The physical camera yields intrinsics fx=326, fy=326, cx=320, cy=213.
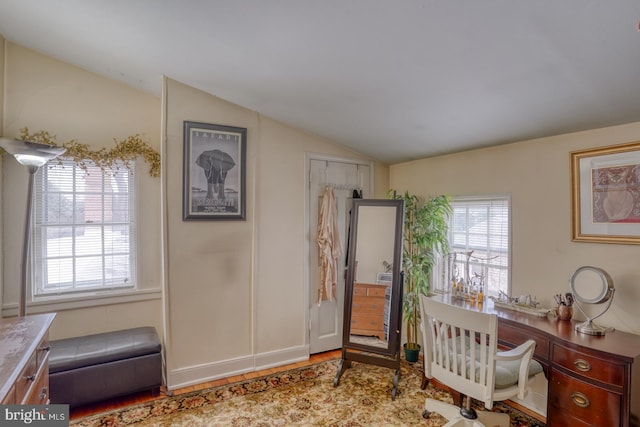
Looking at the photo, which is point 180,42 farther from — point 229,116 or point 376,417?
point 376,417

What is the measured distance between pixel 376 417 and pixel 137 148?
3155mm

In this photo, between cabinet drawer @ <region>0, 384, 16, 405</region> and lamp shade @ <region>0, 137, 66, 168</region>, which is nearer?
cabinet drawer @ <region>0, 384, 16, 405</region>

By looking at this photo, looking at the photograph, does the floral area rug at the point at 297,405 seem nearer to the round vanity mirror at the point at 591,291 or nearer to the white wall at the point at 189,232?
the white wall at the point at 189,232

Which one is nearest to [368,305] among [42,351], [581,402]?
[581,402]

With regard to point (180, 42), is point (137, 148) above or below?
below

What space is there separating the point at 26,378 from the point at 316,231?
254 cm

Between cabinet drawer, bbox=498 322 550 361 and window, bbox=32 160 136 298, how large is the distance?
3.28 metres

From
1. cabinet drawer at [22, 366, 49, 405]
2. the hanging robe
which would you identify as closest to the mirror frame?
the hanging robe

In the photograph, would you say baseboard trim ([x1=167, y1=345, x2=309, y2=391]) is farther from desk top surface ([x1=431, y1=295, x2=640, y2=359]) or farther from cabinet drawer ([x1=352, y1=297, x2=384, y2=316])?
desk top surface ([x1=431, y1=295, x2=640, y2=359])

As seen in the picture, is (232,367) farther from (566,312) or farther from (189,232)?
(566,312)

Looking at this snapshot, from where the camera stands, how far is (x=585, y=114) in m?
2.07

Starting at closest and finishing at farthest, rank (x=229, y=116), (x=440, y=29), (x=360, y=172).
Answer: (x=440, y=29), (x=229, y=116), (x=360, y=172)

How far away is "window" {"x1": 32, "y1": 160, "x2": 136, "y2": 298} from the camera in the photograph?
2877 millimetres


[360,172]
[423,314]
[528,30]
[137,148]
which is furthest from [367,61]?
[137,148]
